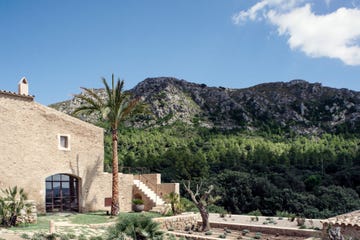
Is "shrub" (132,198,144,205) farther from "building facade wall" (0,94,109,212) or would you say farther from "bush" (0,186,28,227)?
"bush" (0,186,28,227)

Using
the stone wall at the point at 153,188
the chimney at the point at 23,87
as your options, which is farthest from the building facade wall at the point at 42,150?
the stone wall at the point at 153,188

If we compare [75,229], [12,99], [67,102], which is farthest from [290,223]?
[67,102]

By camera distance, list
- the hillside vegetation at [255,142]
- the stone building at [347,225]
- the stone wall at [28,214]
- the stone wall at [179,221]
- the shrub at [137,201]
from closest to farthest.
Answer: the stone building at [347,225] < the stone wall at [28,214] < the stone wall at [179,221] < the shrub at [137,201] < the hillside vegetation at [255,142]

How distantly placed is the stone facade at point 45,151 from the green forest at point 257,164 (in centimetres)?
528

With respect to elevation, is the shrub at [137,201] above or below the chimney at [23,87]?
below

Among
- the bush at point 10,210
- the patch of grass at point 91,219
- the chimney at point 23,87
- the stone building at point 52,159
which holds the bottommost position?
the patch of grass at point 91,219

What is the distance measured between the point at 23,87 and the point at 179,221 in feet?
35.2

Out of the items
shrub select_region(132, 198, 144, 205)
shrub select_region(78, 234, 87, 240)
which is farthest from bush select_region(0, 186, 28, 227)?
shrub select_region(132, 198, 144, 205)

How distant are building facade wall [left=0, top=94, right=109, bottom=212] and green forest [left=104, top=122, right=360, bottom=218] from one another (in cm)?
545

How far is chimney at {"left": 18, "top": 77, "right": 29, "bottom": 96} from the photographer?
809 inches

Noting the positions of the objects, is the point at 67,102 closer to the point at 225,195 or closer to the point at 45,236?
the point at 225,195

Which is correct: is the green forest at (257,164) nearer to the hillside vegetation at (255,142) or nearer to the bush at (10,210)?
the hillside vegetation at (255,142)

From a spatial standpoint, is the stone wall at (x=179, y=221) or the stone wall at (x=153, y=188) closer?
the stone wall at (x=179, y=221)

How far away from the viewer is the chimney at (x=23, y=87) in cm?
2055
